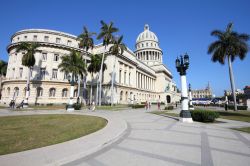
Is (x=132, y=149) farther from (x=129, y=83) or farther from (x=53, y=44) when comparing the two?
(x=129, y=83)

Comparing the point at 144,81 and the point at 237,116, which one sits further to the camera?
the point at 144,81

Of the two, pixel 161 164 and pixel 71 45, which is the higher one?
pixel 71 45

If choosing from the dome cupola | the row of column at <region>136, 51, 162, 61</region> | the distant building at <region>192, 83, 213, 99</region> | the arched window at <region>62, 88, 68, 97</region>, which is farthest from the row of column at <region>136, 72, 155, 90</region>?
the distant building at <region>192, 83, 213, 99</region>

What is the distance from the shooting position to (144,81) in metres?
79.2

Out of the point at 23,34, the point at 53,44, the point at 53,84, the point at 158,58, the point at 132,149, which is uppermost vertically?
the point at 158,58

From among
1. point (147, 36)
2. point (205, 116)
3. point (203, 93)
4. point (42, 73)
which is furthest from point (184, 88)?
point (203, 93)

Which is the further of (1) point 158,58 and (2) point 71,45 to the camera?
(1) point 158,58

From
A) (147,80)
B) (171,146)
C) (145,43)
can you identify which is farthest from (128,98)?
(145,43)

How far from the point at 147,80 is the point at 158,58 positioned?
3091 cm

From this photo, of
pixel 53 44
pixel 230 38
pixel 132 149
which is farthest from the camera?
pixel 53 44

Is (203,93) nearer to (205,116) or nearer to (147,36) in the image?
(147,36)

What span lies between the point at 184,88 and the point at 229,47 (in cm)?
2482

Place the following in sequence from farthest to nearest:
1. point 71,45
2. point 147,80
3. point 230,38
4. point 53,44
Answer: point 147,80, point 71,45, point 53,44, point 230,38

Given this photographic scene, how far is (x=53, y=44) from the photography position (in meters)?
45.4
